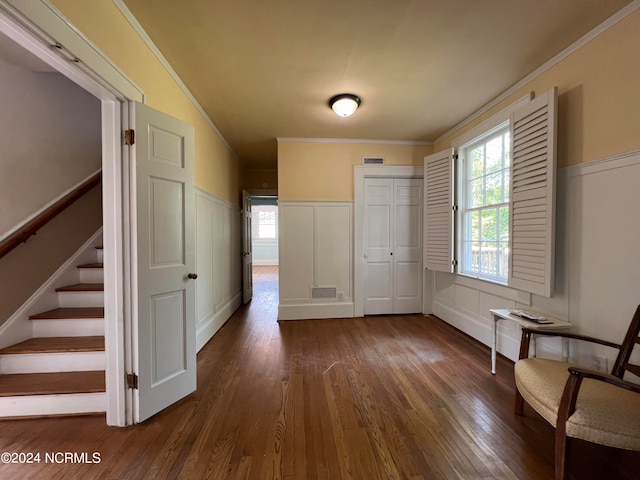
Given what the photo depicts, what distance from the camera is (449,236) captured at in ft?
10.9

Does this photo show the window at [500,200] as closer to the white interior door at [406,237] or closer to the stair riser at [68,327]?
the white interior door at [406,237]

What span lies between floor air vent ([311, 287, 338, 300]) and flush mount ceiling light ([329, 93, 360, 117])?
2440mm

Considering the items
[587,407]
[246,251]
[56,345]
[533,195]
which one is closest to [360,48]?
[533,195]

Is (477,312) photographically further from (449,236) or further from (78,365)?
(78,365)

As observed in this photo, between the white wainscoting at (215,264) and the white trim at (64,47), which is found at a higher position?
the white trim at (64,47)

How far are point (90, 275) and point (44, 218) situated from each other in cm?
67

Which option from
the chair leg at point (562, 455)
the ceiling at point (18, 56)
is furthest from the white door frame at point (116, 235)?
the chair leg at point (562, 455)

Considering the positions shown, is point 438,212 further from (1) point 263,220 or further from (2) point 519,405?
(1) point 263,220

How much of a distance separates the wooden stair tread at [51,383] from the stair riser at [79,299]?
604 millimetres

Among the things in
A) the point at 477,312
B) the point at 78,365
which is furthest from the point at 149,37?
the point at 477,312

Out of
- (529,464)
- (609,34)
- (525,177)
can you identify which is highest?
(609,34)

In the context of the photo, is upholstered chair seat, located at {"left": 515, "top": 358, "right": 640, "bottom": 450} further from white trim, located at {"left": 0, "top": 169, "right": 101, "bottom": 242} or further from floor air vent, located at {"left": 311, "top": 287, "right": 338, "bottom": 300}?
white trim, located at {"left": 0, "top": 169, "right": 101, "bottom": 242}

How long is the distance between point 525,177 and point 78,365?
3.98 meters

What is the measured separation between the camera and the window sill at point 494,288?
7.94 feet
